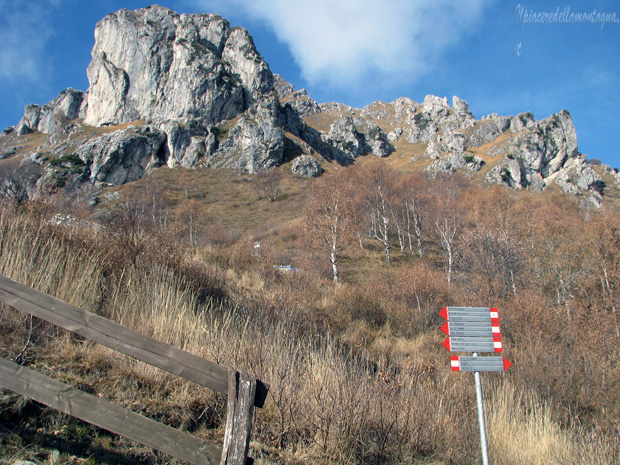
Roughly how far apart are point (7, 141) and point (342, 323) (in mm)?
123744

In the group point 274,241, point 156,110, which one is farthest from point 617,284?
point 156,110

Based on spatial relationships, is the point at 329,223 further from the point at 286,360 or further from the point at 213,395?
the point at 213,395

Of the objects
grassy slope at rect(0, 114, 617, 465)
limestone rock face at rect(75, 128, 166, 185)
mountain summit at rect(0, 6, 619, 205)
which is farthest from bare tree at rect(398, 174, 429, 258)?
limestone rock face at rect(75, 128, 166, 185)

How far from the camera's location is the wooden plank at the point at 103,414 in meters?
2.06

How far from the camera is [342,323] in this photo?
10258 millimetres

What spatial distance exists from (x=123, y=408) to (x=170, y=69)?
97795 millimetres

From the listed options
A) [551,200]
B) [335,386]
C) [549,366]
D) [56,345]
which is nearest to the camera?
[56,345]

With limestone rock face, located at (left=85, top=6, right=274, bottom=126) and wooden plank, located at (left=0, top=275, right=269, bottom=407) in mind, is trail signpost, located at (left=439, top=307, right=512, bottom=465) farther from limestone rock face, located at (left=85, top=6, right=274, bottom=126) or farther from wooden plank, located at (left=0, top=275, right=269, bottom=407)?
limestone rock face, located at (left=85, top=6, right=274, bottom=126)

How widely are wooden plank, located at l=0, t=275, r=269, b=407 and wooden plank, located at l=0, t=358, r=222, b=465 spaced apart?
0.35 meters

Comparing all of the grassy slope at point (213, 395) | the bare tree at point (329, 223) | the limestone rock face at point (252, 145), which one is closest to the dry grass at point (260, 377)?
the grassy slope at point (213, 395)

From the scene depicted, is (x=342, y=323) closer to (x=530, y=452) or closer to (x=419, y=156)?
(x=530, y=452)

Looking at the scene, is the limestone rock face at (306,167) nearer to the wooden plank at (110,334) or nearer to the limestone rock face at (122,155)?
the limestone rock face at (122,155)

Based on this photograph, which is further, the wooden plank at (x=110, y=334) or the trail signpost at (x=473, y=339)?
the trail signpost at (x=473, y=339)

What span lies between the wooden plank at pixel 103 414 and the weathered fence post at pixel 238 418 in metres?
0.13
